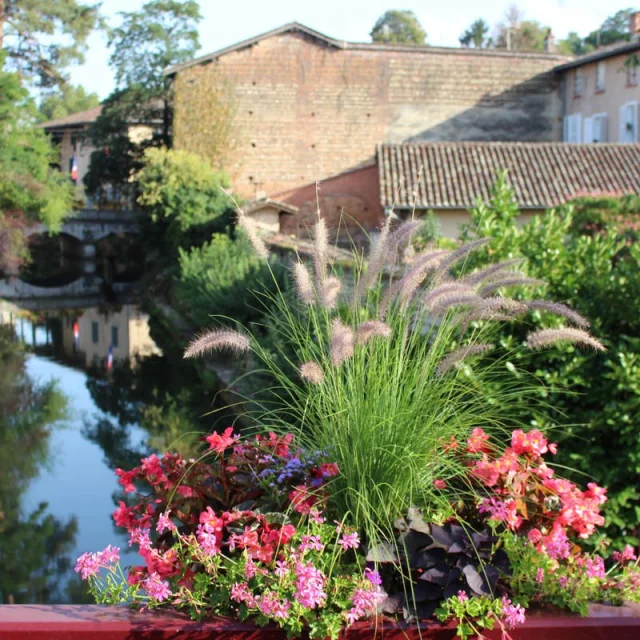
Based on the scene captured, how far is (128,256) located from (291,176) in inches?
369

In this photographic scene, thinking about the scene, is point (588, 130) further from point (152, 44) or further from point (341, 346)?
point (341, 346)

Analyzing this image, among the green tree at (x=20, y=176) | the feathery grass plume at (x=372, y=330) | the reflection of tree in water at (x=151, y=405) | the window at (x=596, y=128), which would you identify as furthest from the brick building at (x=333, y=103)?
the feathery grass plume at (x=372, y=330)

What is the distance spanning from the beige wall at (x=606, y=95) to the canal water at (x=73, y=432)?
16.1 m

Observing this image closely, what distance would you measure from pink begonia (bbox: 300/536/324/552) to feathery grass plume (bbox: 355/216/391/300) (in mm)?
783

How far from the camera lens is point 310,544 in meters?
2.59

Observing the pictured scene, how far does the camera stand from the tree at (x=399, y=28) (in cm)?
6038

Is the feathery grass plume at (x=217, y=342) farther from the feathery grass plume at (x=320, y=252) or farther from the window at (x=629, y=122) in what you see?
the window at (x=629, y=122)

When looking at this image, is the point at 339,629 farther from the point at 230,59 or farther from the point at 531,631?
the point at 230,59

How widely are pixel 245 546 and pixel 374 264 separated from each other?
0.95 m

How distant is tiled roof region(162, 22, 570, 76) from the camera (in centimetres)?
3067

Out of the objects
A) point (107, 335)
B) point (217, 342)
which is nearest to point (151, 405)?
point (107, 335)

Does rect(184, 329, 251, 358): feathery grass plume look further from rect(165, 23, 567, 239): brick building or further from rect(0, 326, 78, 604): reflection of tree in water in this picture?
rect(165, 23, 567, 239): brick building

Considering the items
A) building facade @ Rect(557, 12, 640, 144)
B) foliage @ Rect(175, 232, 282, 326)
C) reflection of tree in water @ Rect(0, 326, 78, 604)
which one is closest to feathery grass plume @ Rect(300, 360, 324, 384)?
reflection of tree in water @ Rect(0, 326, 78, 604)

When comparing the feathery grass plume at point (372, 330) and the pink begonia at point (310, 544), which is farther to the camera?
the feathery grass plume at point (372, 330)
